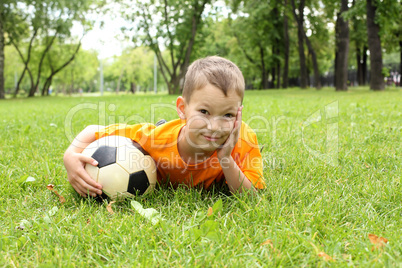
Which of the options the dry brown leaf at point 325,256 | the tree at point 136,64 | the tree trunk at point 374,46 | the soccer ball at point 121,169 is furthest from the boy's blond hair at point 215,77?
the tree at point 136,64

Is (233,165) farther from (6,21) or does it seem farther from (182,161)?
(6,21)

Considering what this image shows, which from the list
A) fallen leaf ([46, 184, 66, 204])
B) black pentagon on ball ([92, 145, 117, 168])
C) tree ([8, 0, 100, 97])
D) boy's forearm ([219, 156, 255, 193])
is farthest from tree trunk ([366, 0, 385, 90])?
tree ([8, 0, 100, 97])

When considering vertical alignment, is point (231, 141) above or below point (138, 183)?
above

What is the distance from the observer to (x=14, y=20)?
26312 mm

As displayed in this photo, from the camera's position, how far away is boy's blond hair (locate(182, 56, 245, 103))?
2244 millimetres

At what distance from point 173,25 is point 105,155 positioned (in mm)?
24568

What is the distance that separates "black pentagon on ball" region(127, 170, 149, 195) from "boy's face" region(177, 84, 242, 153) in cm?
52

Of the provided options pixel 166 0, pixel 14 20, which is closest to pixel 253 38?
pixel 166 0

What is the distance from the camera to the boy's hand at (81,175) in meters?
2.42

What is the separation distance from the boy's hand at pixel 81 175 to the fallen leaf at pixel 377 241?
1.80m

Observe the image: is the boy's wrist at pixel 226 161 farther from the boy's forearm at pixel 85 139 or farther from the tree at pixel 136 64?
the tree at pixel 136 64

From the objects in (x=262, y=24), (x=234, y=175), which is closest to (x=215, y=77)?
(x=234, y=175)

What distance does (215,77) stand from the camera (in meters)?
2.26

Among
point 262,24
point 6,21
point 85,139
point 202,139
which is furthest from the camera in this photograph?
point 262,24
